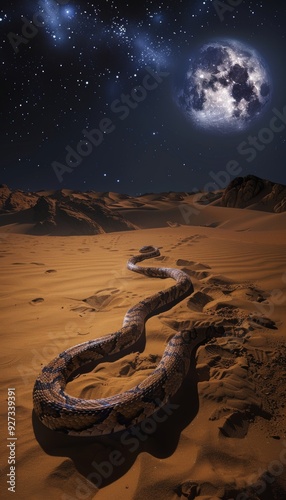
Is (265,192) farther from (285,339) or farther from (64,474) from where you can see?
(64,474)

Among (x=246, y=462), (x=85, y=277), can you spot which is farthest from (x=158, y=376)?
(x=85, y=277)

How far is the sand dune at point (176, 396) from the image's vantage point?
1.76 metres

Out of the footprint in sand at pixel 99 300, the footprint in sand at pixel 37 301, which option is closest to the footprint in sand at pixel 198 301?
the footprint in sand at pixel 99 300

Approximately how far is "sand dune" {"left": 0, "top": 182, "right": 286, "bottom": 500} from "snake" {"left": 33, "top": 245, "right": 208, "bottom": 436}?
9 centimetres

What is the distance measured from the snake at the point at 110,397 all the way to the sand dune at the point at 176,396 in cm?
9

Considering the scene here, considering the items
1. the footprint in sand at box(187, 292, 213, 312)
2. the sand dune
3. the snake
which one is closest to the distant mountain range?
the sand dune

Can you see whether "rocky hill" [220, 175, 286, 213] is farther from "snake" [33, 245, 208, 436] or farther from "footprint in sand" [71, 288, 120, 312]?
"snake" [33, 245, 208, 436]

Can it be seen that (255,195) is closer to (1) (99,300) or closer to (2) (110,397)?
(1) (99,300)

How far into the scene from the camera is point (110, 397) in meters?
2.40
